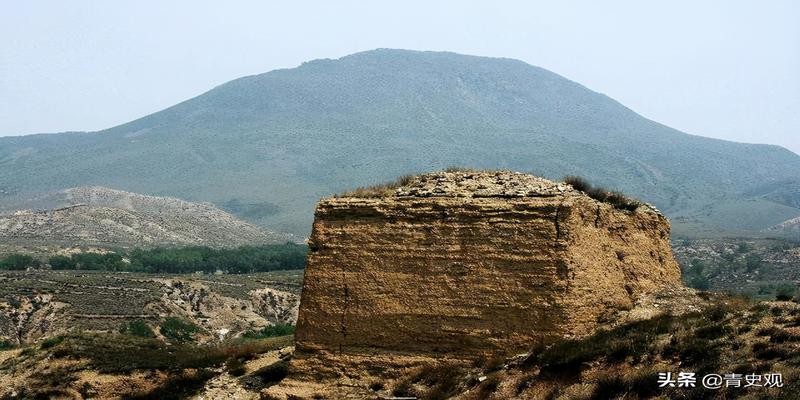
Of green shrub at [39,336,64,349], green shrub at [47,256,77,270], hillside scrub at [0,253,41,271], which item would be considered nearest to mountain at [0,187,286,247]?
green shrub at [47,256,77,270]

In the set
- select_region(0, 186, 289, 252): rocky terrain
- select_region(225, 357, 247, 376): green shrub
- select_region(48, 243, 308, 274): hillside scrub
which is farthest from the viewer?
select_region(0, 186, 289, 252): rocky terrain

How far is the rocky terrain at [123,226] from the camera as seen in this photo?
108625 millimetres

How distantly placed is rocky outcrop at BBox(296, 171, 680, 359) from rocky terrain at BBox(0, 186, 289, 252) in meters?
77.4

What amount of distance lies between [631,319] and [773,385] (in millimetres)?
5697

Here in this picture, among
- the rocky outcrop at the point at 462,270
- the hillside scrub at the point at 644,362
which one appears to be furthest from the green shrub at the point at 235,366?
the hillside scrub at the point at 644,362

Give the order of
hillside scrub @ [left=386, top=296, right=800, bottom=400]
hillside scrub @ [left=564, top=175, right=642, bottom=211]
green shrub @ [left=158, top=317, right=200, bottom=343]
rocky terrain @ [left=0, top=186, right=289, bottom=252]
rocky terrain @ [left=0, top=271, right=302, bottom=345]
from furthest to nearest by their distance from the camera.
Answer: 1. rocky terrain @ [left=0, top=186, right=289, bottom=252]
2. green shrub @ [left=158, top=317, right=200, bottom=343]
3. rocky terrain @ [left=0, top=271, right=302, bottom=345]
4. hillside scrub @ [left=564, top=175, right=642, bottom=211]
5. hillside scrub @ [left=386, top=296, right=800, bottom=400]

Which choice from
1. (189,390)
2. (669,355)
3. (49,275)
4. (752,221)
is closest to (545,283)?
(669,355)

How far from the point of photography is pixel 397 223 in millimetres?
20016

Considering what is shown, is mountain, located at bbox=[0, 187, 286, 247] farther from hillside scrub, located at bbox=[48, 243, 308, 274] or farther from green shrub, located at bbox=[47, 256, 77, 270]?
green shrub, located at bbox=[47, 256, 77, 270]

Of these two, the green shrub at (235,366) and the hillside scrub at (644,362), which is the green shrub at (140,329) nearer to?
the green shrub at (235,366)

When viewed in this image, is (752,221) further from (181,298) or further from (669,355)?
(669,355)

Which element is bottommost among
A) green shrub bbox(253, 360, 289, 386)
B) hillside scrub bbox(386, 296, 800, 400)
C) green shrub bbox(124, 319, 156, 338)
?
green shrub bbox(124, 319, 156, 338)

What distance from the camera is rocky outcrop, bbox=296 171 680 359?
18.6 m

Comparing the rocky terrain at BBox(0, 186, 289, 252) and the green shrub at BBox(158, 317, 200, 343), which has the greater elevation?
the rocky terrain at BBox(0, 186, 289, 252)
